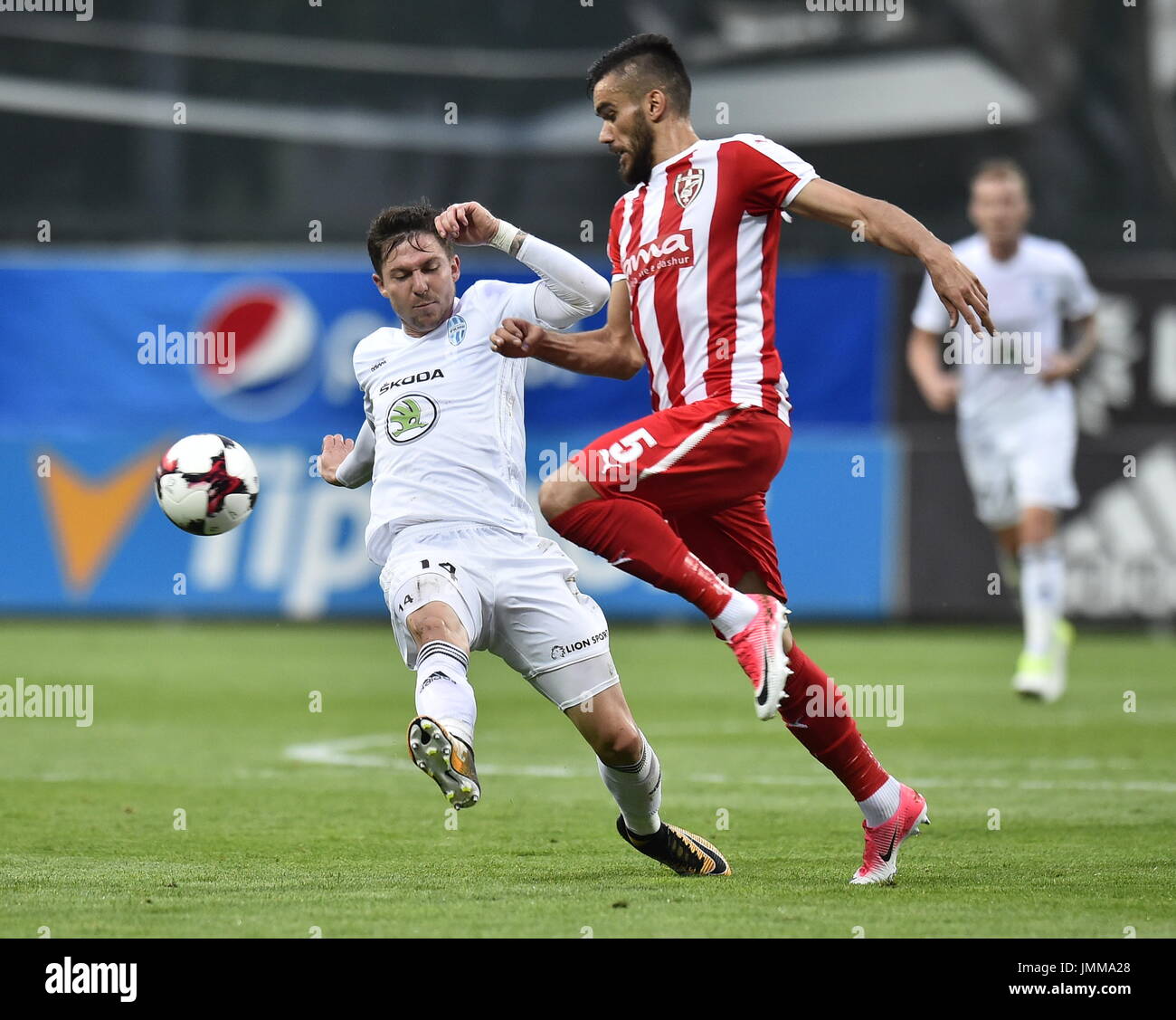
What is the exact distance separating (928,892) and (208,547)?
10.8 m

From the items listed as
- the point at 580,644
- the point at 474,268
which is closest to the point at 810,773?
the point at 580,644

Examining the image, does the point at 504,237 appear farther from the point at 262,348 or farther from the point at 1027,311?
the point at 262,348

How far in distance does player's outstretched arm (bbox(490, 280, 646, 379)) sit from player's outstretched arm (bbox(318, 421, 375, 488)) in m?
0.65

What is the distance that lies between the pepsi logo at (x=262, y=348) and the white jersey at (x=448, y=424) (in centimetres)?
942

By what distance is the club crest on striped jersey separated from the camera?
5.64 meters

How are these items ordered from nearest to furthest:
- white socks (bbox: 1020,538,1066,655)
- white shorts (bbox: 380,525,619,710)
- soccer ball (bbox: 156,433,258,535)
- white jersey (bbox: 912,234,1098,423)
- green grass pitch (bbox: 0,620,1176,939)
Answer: green grass pitch (bbox: 0,620,1176,939), white shorts (bbox: 380,525,619,710), soccer ball (bbox: 156,433,258,535), white socks (bbox: 1020,538,1066,655), white jersey (bbox: 912,234,1098,423)

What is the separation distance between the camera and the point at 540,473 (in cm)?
1486

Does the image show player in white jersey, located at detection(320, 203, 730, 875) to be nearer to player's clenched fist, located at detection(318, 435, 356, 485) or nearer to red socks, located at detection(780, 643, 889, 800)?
player's clenched fist, located at detection(318, 435, 356, 485)

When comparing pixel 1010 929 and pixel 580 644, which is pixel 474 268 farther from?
pixel 1010 929

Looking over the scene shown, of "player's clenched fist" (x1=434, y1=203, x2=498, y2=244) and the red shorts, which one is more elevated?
"player's clenched fist" (x1=434, y1=203, x2=498, y2=244)

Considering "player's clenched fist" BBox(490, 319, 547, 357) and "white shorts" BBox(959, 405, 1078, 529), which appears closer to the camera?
"player's clenched fist" BBox(490, 319, 547, 357)

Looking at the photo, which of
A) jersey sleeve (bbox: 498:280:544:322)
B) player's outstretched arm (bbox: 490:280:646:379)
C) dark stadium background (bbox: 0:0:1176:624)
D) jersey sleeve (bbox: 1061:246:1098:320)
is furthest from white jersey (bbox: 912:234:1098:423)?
player's outstretched arm (bbox: 490:280:646:379)

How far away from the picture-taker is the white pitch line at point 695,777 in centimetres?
764

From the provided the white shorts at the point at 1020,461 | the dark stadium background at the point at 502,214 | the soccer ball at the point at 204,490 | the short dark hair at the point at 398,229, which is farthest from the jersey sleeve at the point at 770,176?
the dark stadium background at the point at 502,214
